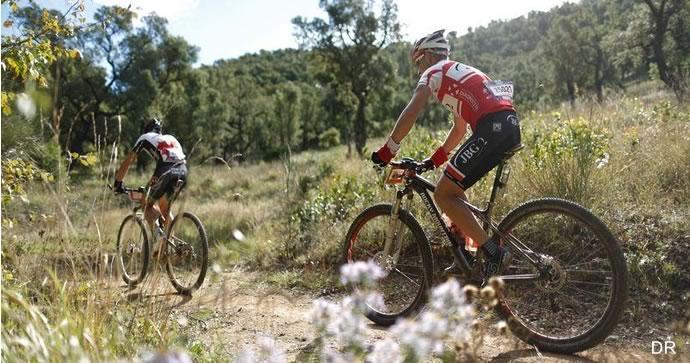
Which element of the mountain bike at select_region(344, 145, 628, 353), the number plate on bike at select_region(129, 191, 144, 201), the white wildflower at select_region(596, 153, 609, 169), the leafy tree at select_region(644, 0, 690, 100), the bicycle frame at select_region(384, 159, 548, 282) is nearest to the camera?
the mountain bike at select_region(344, 145, 628, 353)

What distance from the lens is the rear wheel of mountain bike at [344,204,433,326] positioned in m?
4.43

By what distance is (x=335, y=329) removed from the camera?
5.88ft

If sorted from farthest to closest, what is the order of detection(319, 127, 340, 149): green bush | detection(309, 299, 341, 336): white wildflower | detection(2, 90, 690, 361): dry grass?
detection(319, 127, 340, 149): green bush < detection(2, 90, 690, 361): dry grass < detection(309, 299, 341, 336): white wildflower

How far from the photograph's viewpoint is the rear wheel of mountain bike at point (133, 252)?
329 centimetres

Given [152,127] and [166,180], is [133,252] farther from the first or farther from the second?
[152,127]

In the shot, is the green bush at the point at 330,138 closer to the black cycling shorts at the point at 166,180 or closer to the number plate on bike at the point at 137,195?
the black cycling shorts at the point at 166,180

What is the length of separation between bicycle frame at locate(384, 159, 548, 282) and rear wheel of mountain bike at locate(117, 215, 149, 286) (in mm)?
2079

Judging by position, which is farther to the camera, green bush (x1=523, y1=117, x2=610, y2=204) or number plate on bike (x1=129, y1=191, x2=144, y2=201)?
number plate on bike (x1=129, y1=191, x2=144, y2=201)

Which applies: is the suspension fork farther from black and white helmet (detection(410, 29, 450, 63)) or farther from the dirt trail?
black and white helmet (detection(410, 29, 450, 63))

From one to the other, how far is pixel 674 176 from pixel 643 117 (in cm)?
267

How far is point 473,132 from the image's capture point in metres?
3.88

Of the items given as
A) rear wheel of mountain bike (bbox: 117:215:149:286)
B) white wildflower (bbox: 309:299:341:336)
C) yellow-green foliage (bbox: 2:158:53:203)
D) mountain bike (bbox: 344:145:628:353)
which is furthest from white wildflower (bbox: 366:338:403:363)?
yellow-green foliage (bbox: 2:158:53:203)

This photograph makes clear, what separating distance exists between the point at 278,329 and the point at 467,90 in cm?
266

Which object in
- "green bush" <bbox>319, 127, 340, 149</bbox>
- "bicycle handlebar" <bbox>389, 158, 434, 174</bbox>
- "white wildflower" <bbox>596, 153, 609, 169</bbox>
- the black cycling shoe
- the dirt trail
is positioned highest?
"bicycle handlebar" <bbox>389, 158, 434, 174</bbox>
